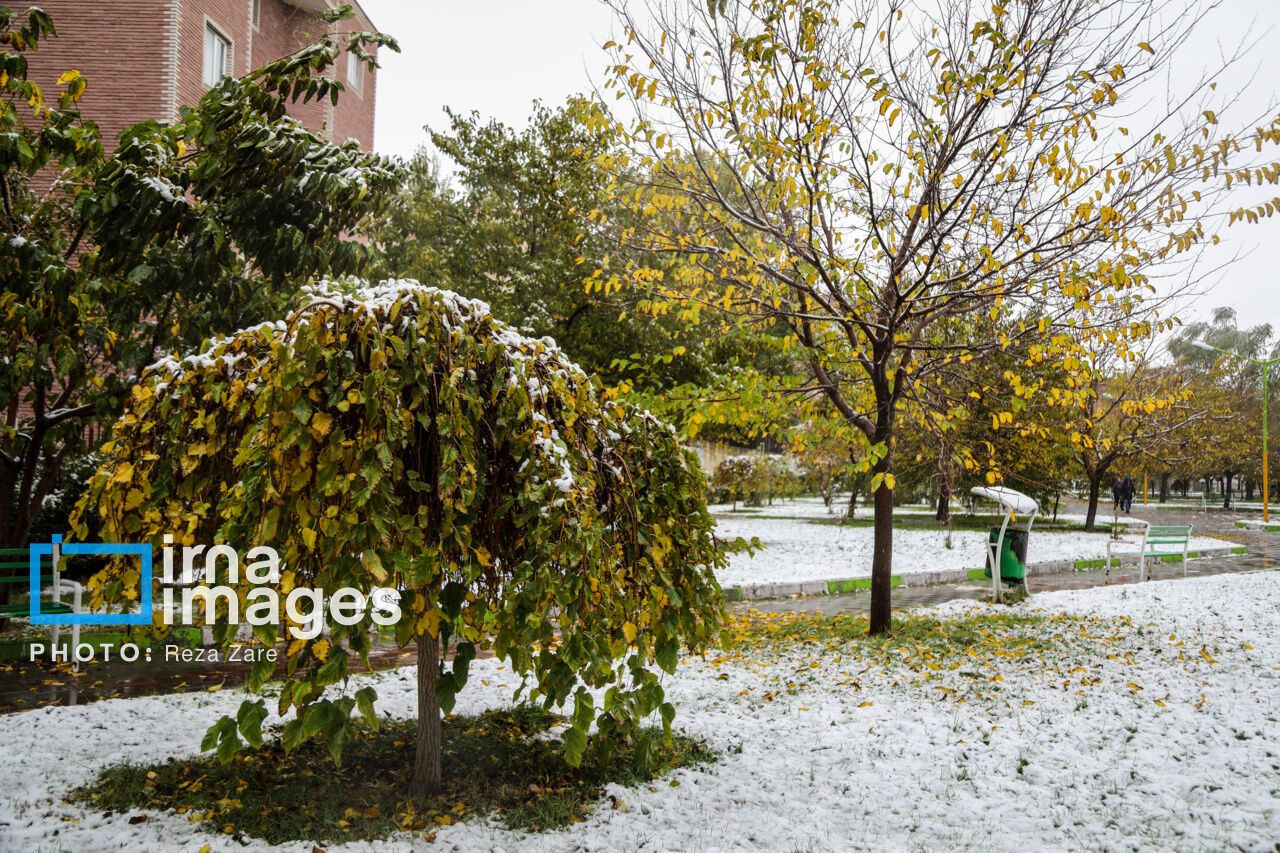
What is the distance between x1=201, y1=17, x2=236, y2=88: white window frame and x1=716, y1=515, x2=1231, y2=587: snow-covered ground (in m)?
13.3

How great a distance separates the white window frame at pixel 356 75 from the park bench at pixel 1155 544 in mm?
20632

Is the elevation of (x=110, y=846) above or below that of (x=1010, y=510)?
below

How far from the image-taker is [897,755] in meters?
4.45

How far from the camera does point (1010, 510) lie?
9.62 m

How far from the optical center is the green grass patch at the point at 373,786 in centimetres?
347

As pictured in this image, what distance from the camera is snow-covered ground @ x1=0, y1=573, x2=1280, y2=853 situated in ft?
11.3

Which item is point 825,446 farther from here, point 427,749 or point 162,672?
point 427,749

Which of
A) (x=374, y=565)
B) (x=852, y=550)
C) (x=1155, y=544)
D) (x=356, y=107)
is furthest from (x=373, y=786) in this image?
(x=356, y=107)

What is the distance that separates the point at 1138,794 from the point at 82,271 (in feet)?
25.6

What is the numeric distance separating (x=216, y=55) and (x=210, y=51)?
25 centimetres

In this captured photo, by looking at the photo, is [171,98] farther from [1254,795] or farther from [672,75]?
[1254,795]

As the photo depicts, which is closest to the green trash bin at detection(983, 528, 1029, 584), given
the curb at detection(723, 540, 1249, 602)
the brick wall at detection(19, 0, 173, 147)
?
the curb at detection(723, 540, 1249, 602)

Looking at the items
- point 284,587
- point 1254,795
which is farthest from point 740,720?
point 284,587

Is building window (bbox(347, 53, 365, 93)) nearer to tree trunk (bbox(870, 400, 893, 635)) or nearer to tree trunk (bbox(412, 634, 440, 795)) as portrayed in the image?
tree trunk (bbox(870, 400, 893, 635))
